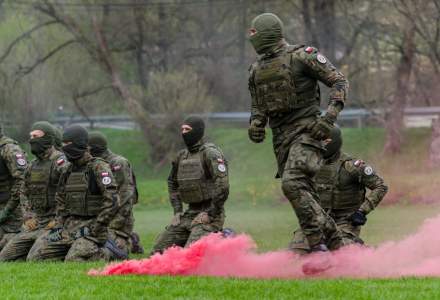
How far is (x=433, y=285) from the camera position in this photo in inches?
361

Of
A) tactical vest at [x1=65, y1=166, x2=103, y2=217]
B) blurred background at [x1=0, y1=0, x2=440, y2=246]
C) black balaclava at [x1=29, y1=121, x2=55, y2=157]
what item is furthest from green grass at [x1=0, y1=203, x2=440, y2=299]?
blurred background at [x1=0, y1=0, x2=440, y2=246]

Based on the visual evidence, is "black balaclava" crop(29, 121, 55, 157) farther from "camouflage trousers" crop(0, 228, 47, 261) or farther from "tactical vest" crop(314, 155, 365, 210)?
"tactical vest" crop(314, 155, 365, 210)

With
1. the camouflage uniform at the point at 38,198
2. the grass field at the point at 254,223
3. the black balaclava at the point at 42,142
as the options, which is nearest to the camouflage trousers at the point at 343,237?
the grass field at the point at 254,223

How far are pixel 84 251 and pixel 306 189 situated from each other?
3.84 meters

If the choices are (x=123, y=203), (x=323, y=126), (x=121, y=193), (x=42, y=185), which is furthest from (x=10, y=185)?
(x=323, y=126)

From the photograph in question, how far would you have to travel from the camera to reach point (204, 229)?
1336 centimetres

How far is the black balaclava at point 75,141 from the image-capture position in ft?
43.2

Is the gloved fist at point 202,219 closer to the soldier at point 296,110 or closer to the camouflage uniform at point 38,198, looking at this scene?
the camouflage uniform at point 38,198

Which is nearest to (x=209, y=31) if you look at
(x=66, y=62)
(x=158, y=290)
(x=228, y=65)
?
(x=228, y=65)

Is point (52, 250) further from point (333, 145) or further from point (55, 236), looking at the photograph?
point (333, 145)

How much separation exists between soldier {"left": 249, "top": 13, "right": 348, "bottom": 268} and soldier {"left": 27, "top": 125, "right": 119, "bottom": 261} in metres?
2.92

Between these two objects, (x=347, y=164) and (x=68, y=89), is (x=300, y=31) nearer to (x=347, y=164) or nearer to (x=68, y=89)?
(x=68, y=89)

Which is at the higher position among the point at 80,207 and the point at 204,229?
the point at 80,207

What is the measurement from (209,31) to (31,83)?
9233 millimetres
